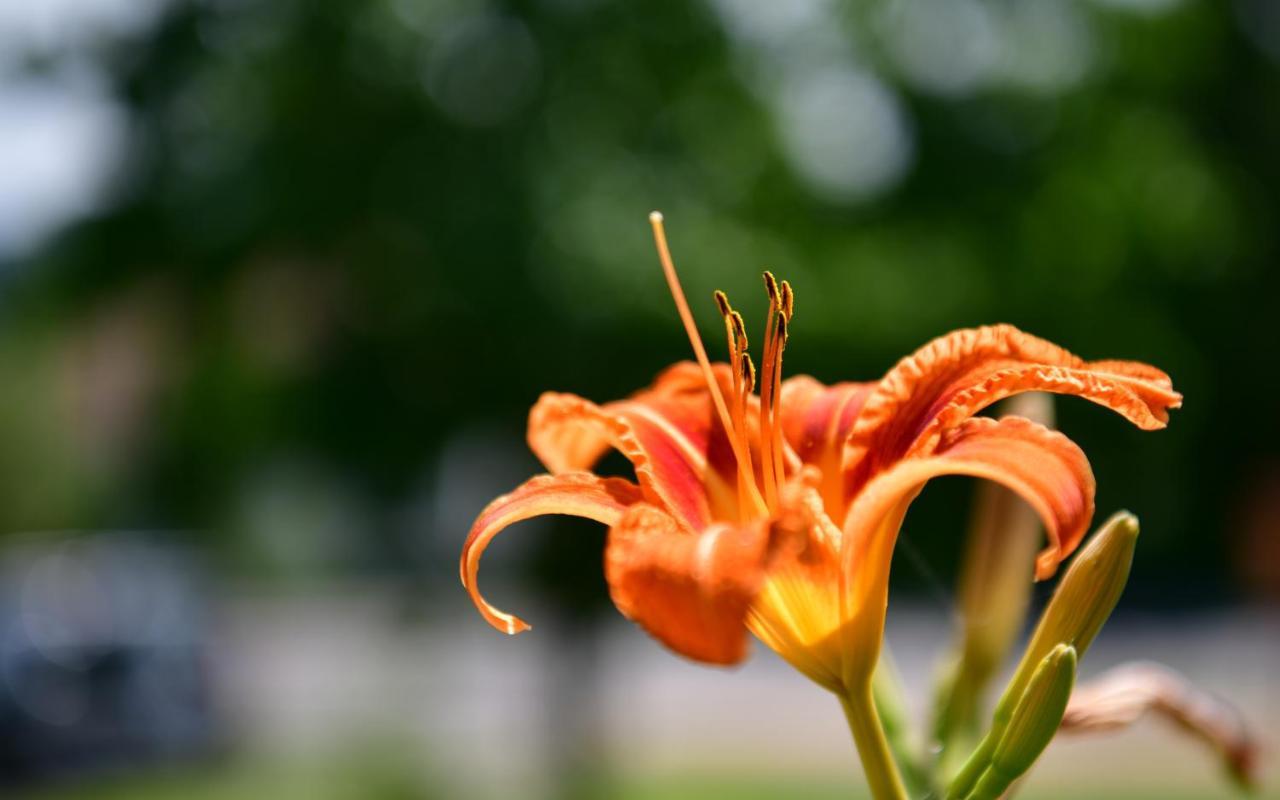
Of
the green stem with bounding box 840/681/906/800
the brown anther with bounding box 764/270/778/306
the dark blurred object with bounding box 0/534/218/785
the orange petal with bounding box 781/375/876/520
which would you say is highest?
the brown anther with bounding box 764/270/778/306

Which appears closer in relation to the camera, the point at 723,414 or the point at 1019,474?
the point at 1019,474

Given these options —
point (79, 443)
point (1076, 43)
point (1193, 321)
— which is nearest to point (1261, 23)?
point (1193, 321)

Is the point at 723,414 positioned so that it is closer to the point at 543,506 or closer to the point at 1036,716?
the point at 543,506

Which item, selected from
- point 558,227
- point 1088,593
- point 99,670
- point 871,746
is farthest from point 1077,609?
point 99,670

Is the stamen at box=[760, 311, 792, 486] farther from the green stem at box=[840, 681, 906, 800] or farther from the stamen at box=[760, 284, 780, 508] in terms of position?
the green stem at box=[840, 681, 906, 800]

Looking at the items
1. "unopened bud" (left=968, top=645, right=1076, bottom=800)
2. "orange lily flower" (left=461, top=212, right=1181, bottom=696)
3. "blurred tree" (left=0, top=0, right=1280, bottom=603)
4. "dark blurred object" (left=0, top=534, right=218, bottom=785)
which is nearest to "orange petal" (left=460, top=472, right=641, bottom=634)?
"orange lily flower" (left=461, top=212, right=1181, bottom=696)

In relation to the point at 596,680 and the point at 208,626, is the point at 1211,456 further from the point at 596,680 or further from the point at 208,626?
the point at 208,626

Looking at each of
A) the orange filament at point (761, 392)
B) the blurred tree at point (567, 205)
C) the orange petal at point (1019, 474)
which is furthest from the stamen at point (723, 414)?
the blurred tree at point (567, 205)
